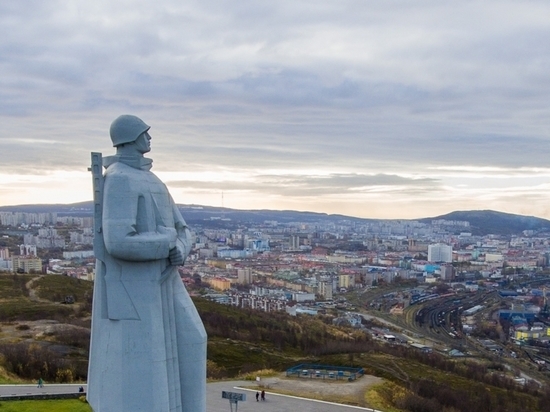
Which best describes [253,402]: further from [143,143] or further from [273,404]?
[143,143]

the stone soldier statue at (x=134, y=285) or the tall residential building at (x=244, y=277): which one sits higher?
the stone soldier statue at (x=134, y=285)

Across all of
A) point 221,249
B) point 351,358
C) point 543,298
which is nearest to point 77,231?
point 221,249

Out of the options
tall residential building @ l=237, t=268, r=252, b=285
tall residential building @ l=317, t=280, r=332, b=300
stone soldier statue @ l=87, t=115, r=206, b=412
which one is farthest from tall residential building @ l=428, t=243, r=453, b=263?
stone soldier statue @ l=87, t=115, r=206, b=412

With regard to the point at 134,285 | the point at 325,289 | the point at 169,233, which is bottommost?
the point at 325,289

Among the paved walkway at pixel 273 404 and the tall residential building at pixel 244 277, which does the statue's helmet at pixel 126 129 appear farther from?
the tall residential building at pixel 244 277

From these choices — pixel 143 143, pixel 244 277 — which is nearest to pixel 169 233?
pixel 143 143

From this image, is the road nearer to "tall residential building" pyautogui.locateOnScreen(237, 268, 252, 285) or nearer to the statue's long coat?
the statue's long coat

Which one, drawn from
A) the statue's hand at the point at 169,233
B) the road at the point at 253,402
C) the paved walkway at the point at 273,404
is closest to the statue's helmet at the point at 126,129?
the statue's hand at the point at 169,233
